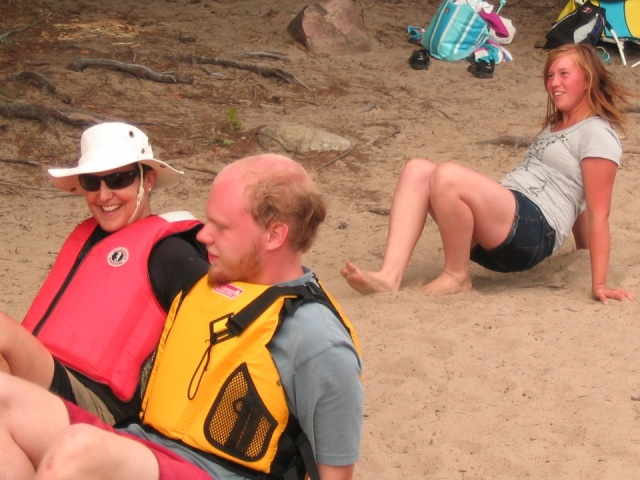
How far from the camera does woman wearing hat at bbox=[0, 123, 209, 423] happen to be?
286 cm

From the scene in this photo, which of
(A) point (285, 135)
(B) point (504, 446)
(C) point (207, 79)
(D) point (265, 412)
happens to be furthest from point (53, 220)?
(D) point (265, 412)

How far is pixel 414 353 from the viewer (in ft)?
13.4

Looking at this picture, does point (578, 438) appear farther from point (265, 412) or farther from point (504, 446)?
point (265, 412)

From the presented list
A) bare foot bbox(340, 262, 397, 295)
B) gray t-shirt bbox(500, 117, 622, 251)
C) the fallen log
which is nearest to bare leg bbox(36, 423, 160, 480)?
bare foot bbox(340, 262, 397, 295)

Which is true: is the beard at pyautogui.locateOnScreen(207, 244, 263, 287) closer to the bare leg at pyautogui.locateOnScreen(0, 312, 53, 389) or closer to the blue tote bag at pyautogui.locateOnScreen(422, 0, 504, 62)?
the bare leg at pyautogui.locateOnScreen(0, 312, 53, 389)

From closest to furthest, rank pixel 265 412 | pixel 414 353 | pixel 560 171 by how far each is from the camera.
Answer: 1. pixel 265 412
2. pixel 414 353
3. pixel 560 171

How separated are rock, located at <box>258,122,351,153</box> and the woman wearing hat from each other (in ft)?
11.5

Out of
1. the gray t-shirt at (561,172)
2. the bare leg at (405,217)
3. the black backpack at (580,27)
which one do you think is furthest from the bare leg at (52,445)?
the black backpack at (580,27)

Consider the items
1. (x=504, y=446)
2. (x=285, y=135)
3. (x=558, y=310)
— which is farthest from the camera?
(x=285, y=135)

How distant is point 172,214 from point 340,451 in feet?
3.55

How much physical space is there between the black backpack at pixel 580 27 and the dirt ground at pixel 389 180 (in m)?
0.34

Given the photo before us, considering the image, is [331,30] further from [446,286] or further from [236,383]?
[236,383]

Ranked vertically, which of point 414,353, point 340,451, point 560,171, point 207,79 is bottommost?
point 207,79

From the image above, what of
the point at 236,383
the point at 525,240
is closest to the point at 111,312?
the point at 236,383
